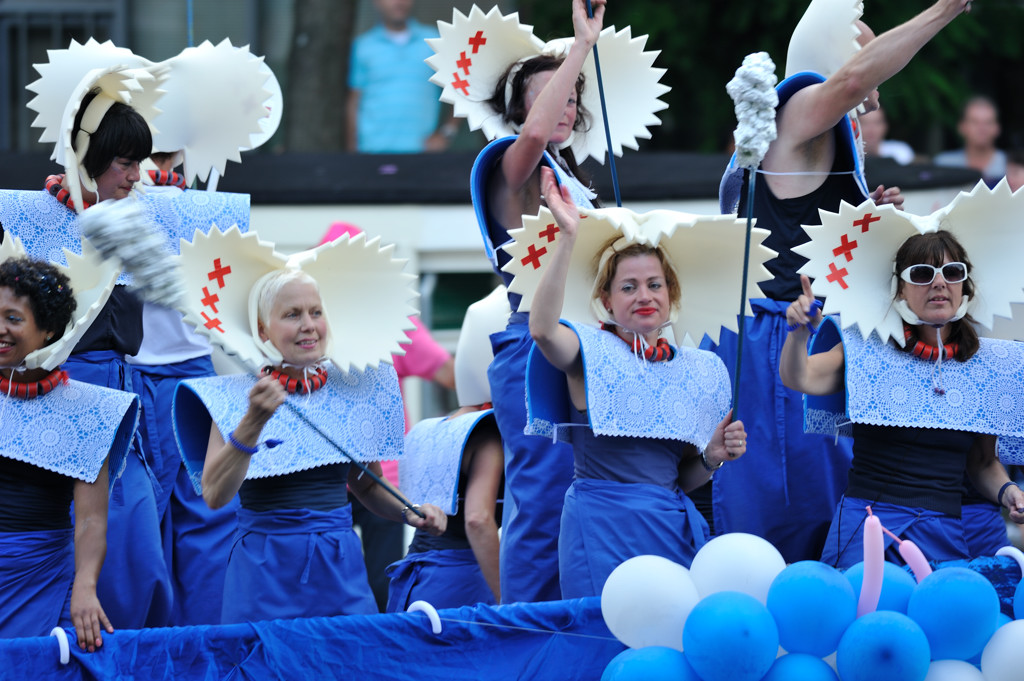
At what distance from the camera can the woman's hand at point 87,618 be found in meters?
3.30

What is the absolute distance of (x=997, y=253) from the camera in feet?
13.5

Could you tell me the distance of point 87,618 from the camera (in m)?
3.46

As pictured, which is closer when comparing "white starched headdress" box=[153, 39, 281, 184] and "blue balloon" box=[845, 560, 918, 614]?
"blue balloon" box=[845, 560, 918, 614]

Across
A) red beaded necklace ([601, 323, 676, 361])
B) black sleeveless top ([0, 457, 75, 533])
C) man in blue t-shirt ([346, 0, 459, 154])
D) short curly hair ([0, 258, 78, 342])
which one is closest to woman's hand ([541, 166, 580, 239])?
red beaded necklace ([601, 323, 676, 361])

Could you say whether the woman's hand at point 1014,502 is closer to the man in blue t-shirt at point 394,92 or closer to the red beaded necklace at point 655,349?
the red beaded necklace at point 655,349

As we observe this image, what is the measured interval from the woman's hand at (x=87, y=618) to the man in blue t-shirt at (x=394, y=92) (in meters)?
4.05

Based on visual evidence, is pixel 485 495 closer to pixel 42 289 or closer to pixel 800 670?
pixel 42 289

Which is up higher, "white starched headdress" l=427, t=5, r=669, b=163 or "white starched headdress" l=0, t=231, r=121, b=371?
"white starched headdress" l=427, t=5, r=669, b=163

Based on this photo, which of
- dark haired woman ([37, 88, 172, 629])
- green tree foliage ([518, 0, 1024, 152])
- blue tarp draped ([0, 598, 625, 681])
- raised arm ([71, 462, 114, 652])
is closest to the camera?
blue tarp draped ([0, 598, 625, 681])

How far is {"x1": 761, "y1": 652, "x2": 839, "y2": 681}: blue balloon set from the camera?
304cm

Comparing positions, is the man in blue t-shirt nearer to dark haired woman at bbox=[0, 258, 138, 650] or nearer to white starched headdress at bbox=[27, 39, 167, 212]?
white starched headdress at bbox=[27, 39, 167, 212]

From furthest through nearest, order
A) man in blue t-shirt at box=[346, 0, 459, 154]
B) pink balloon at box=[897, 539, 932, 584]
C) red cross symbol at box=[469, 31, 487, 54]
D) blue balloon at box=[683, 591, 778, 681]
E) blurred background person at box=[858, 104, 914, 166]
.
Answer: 1. man in blue t-shirt at box=[346, 0, 459, 154]
2. blurred background person at box=[858, 104, 914, 166]
3. red cross symbol at box=[469, 31, 487, 54]
4. pink balloon at box=[897, 539, 932, 584]
5. blue balloon at box=[683, 591, 778, 681]

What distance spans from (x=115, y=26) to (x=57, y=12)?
0.36 metres

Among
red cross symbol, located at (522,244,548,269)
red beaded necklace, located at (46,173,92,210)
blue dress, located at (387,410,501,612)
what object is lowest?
blue dress, located at (387,410,501,612)
